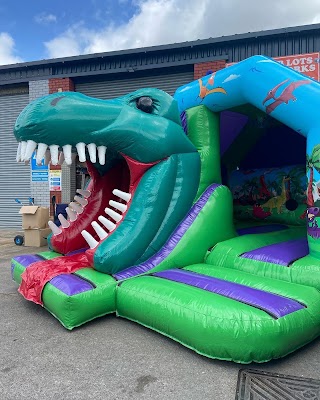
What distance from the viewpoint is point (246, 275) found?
113 inches

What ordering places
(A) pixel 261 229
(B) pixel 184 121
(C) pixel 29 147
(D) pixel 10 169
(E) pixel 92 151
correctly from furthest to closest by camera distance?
1. (D) pixel 10 169
2. (A) pixel 261 229
3. (B) pixel 184 121
4. (E) pixel 92 151
5. (C) pixel 29 147

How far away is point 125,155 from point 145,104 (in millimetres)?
508

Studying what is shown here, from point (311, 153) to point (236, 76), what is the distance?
102cm

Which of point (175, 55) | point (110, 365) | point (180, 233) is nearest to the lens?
point (110, 365)

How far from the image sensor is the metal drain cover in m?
1.89

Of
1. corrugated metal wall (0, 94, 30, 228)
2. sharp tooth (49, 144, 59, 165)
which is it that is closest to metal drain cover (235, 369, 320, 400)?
sharp tooth (49, 144, 59, 165)

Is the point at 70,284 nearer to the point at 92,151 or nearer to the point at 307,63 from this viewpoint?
the point at 92,151

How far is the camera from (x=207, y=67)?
8.30m

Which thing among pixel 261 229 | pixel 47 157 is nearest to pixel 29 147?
pixel 47 157

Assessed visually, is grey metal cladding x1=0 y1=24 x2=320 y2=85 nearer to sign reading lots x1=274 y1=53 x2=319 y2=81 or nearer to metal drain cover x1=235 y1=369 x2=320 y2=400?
sign reading lots x1=274 y1=53 x2=319 y2=81

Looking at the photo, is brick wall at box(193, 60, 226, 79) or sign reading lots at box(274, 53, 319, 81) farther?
brick wall at box(193, 60, 226, 79)

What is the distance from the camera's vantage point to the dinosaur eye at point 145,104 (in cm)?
338

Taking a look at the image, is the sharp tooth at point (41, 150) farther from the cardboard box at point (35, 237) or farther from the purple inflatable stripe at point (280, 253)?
the cardboard box at point (35, 237)

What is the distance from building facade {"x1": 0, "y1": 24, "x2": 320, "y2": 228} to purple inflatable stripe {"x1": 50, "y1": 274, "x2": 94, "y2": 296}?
447cm
